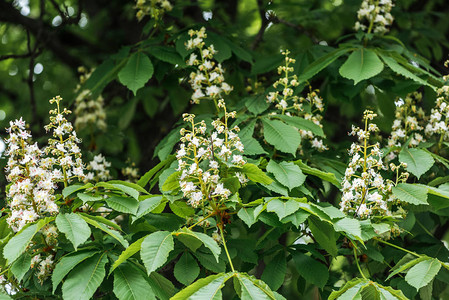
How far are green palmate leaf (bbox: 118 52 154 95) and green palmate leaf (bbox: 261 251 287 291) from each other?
123 cm

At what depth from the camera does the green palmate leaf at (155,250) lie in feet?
6.42

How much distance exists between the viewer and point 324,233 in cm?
236

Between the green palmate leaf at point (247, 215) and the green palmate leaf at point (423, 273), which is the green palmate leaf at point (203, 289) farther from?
the green palmate leaf at point (423, 273)

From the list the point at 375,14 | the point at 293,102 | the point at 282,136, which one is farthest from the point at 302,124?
the point at 375,14

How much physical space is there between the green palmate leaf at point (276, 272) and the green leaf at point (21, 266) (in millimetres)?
1030

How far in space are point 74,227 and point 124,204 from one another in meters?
0.27

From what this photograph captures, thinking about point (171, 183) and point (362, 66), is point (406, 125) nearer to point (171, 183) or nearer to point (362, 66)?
point (362, 66)

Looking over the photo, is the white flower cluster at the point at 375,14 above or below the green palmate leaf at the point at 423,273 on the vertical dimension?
above

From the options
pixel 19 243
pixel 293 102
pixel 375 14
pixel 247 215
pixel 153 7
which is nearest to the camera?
pixel 19 243

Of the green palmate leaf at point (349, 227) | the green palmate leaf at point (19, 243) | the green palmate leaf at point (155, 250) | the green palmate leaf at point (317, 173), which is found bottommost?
the green palmate leaf at point (349, 227)

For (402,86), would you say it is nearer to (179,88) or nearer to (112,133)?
(179,88)

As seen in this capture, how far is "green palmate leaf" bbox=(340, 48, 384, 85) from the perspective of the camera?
2.94 metres

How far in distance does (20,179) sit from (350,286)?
1374 millimetres

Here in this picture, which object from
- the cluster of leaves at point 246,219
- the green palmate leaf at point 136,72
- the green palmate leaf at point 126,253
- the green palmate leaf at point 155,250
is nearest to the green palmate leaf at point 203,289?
the cluster of leaves at point 246,219
